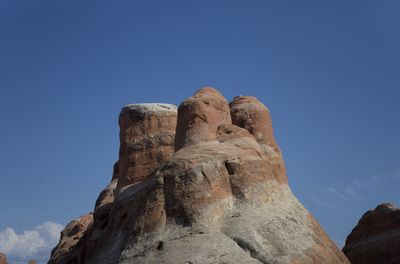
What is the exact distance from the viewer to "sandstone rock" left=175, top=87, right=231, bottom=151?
53.5 ft

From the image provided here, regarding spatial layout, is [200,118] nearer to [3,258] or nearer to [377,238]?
[377,238]

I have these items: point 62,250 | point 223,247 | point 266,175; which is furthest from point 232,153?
point 62,250

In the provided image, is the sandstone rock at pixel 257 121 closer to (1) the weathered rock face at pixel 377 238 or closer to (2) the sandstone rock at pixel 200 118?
(2) the sandstone rock at pixel 200 118

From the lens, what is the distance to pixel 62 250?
25.7 meters

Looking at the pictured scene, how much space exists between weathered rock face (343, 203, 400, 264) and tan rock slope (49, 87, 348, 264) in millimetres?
15003

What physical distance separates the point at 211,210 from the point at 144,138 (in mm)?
7059

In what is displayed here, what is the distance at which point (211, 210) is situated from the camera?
45.5 feet

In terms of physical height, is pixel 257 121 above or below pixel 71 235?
below

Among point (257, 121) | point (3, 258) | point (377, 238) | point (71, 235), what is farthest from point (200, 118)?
point (3, 258)

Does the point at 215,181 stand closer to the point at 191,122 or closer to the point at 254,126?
the point at 191,122

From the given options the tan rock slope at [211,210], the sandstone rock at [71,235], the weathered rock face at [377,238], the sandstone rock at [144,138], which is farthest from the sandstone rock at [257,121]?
the weathered rock face at [377,238]

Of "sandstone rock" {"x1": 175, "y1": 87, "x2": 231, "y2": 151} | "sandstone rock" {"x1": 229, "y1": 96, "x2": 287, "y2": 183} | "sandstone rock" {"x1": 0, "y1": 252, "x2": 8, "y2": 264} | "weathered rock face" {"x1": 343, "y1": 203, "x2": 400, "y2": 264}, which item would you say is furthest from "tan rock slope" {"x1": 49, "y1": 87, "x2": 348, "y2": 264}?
"sandstone rock" {"x1": 0, "y1": 252, "x2": 8, "y2": 264}

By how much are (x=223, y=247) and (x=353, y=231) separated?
78.2 feet

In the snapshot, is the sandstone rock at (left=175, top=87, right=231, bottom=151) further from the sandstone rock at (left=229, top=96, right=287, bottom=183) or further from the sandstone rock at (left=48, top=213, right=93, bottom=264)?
the sandstone rock at (left=48, top=213, right=93, bottom=264)
